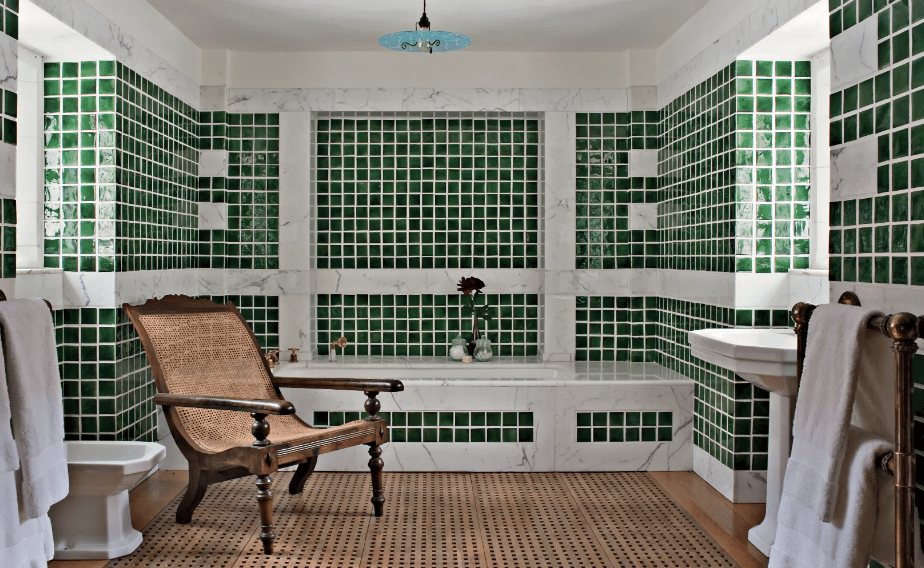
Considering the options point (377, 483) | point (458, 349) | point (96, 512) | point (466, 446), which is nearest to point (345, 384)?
point (377, 483)

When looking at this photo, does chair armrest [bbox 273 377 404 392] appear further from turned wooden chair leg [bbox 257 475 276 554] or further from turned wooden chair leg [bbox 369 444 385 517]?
turned wooden chair leg [bbox 257 475 276 554]

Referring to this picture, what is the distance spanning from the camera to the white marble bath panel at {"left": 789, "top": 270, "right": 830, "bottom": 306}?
373 cm

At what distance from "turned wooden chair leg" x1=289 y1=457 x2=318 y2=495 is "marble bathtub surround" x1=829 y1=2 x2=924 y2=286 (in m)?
2.54

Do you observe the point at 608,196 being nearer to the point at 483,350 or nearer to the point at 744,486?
the point at 483,350

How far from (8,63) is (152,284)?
166 centimetres

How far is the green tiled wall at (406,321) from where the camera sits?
5.59 m

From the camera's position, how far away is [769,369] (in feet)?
9.83

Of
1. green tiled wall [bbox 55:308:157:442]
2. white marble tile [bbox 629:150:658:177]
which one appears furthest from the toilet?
white marble tile [bbox 629:150:658:177]

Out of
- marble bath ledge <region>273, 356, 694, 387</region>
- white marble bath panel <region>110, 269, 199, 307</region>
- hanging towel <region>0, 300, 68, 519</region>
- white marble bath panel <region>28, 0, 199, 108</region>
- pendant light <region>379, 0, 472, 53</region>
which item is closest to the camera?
hanging towel <region>0, 300, 68, 519</region>

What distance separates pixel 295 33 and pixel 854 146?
330 cm

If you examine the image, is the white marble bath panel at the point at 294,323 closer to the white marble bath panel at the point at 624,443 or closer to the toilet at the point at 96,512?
the white marble bath panel at the point at 624,443

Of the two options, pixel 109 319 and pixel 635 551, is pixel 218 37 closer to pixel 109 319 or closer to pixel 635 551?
pixel 109 319

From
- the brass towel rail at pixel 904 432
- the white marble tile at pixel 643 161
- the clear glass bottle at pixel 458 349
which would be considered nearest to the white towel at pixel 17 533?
the brass towel rail at pixel 904 432

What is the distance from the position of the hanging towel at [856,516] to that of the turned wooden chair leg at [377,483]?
77.3 inches
